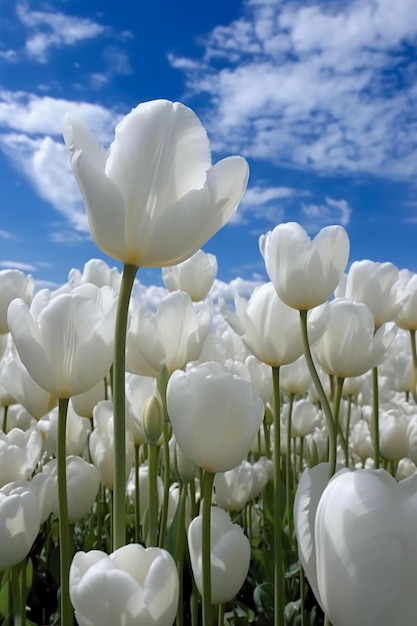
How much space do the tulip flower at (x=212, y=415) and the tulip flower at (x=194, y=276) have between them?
1.14m

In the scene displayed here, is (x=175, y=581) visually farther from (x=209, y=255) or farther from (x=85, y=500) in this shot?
(x=209, y=255)

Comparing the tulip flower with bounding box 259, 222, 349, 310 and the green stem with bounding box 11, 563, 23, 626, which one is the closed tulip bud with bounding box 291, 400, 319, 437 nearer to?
the tulip flower with bounding box 259, 222, 349, 310

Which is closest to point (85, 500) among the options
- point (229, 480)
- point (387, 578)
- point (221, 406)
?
point (229, 480)

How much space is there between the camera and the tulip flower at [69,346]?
80cm

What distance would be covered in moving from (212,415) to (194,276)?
1218mm

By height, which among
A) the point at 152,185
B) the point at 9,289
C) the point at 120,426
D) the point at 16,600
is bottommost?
the point at 16,600

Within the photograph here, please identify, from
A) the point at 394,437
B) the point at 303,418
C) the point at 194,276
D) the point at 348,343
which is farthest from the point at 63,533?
the point at 303,418

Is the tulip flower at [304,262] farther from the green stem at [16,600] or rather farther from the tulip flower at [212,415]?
the green stem at [16,600]

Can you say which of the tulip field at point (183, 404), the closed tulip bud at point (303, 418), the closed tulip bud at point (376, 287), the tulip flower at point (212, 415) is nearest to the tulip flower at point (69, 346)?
the tulip field at point (183, 404)

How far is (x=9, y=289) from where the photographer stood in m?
1.68

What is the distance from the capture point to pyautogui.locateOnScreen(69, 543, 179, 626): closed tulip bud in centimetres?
58

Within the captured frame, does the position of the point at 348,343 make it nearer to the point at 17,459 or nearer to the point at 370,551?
the point at 17,459

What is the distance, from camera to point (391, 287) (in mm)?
1517

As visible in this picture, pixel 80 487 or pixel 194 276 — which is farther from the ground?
pixel 194 276
